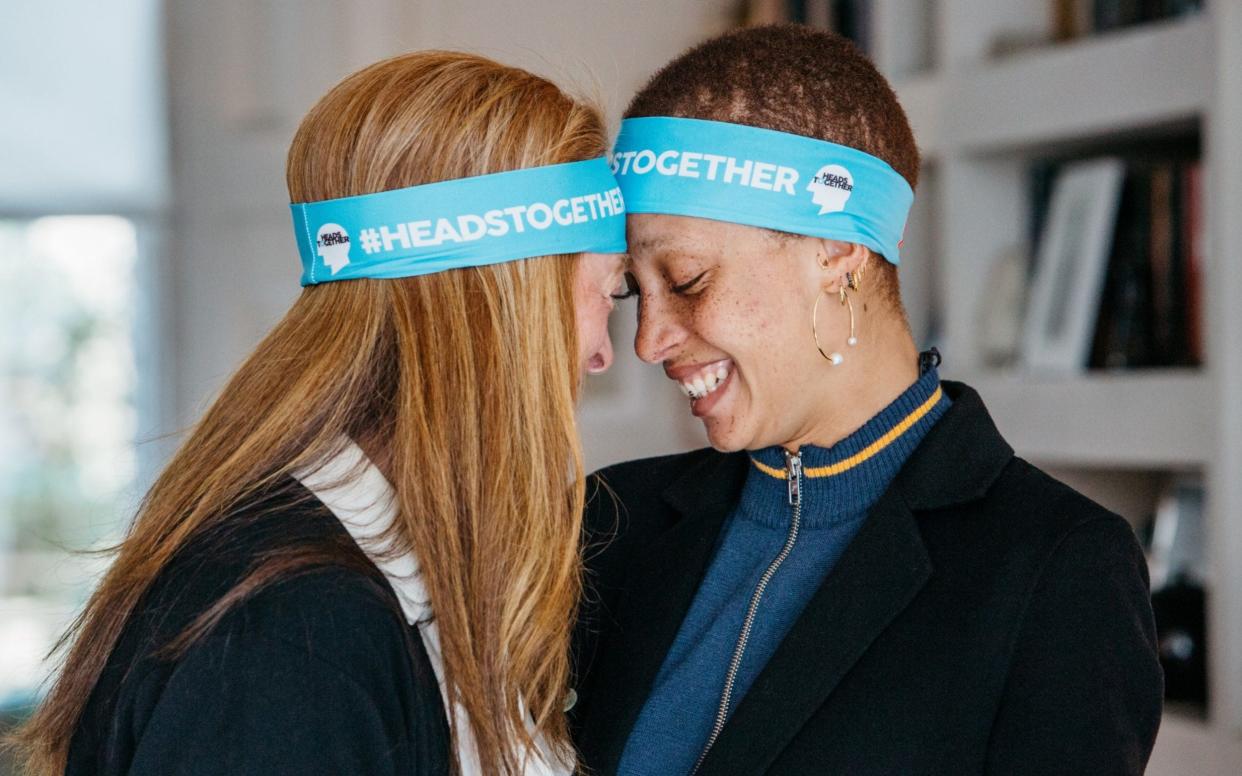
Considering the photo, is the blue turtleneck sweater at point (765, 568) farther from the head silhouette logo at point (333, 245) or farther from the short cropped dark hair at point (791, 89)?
the head silhouette logo at point (333, 245)

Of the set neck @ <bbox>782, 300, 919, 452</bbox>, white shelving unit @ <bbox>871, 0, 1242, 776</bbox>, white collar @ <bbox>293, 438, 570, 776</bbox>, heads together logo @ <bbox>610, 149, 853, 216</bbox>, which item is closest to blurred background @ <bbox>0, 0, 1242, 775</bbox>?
white shelving unit @ <bbox>871, 0, 1242, 776</bbox>

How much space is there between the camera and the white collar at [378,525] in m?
1.05

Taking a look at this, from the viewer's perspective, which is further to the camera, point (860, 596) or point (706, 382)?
point (706, 382)

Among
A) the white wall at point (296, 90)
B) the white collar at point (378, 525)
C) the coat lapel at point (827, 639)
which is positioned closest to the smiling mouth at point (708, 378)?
the coat lapel at point (827, 639)

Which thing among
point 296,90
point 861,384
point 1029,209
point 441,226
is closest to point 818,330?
point 861,384

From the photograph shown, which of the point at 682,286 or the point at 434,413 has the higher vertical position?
the point at 682,286

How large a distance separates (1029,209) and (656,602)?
1.25 metres

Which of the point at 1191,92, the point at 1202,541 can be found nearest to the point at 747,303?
the point at 1191,92

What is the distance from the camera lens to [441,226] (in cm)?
111

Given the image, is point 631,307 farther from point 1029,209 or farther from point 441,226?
point 441,226

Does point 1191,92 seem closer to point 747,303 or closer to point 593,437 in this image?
point 747,303

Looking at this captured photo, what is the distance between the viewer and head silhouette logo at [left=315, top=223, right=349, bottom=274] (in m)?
1.12

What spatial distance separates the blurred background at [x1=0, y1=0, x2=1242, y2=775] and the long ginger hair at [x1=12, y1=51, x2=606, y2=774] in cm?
16

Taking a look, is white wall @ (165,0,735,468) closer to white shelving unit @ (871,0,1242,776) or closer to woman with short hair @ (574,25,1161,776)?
white shelving unit @ (871,0,1242,776)
